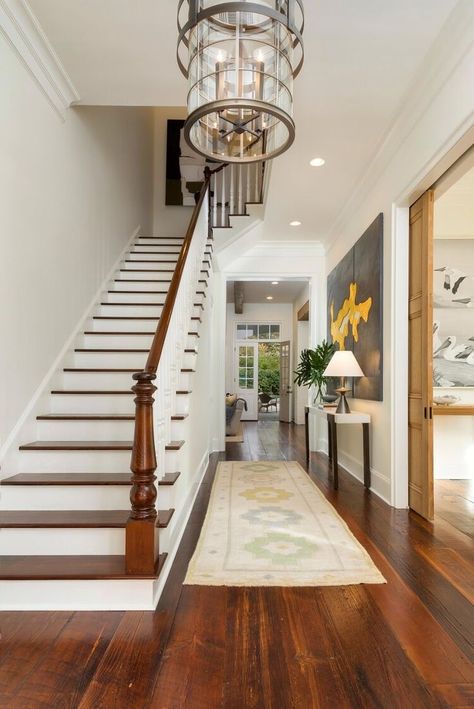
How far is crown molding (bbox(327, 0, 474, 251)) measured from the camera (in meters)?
2.38

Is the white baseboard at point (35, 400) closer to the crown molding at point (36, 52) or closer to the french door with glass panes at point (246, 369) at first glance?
the crown molding at point (36, 52)

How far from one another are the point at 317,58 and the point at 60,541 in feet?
10.2

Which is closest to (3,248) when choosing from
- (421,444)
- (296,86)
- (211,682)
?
(296,86)

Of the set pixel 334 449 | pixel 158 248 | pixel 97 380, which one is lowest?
pixel 334 449

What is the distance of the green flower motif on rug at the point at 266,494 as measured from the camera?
3.79 metres

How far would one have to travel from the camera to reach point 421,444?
3363mm

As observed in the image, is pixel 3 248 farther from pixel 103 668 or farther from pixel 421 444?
pixel 421 444

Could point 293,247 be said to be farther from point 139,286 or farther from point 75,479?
point 75,479

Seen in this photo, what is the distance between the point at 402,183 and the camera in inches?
138

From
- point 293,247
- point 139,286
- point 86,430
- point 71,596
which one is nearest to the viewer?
point 71,596

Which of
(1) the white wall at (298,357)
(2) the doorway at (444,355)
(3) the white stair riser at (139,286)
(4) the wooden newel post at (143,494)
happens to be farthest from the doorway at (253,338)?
(4) the wooden newel post at (143,494)

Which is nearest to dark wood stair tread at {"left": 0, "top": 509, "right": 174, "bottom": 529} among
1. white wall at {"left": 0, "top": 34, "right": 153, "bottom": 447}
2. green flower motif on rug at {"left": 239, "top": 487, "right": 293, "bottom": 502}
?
white wall at {"left": 0, "top": 34, "right": 153, "bottom": 447}

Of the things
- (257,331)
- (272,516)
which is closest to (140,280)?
(272,516)

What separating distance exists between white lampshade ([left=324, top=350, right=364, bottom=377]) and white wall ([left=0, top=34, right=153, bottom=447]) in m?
2.47
